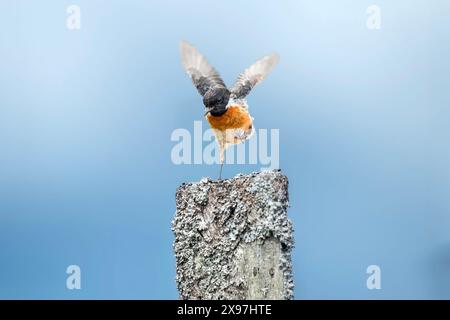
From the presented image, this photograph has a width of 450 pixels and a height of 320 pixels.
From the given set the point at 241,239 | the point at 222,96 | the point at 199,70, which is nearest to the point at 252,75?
the point at 199,70

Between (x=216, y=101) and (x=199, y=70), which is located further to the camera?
(x=199, y=70)

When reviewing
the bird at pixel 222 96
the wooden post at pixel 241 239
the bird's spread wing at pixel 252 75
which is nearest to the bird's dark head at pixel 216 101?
the bird at pixel 222 96

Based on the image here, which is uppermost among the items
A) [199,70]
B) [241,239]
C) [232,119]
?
[199,70]

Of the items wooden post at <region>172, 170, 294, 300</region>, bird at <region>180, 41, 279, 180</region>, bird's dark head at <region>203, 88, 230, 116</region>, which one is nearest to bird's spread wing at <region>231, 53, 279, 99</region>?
bird at <region>180, 41, 279, 180</region>

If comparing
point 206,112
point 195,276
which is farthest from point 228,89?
point 195,276

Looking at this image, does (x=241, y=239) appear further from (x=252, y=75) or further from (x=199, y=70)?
(x=252, y=75)

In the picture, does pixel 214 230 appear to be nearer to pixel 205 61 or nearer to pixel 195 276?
pixel 195 276

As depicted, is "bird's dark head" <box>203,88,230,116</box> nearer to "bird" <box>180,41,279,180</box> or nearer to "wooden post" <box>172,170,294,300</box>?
"bird" <box>180,41,279,180</box>
